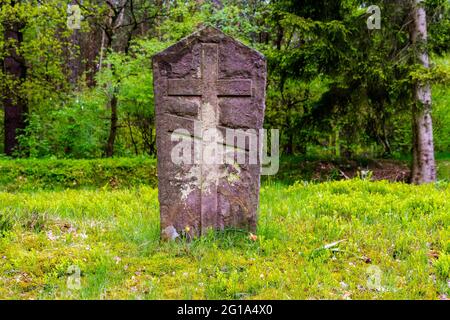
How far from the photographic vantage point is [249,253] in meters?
4.59

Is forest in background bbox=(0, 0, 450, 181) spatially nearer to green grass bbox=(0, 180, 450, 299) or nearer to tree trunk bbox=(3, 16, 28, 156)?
tree trunk bbox=(3, 16, 28, 156)

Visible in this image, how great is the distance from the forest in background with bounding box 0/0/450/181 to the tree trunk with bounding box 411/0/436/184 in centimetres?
8

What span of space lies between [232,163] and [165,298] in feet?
6.21

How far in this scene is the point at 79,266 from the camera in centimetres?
427

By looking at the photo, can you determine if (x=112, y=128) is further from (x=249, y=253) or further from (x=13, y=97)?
(x=249, y=253)

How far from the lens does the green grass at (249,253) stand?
383 centimetres

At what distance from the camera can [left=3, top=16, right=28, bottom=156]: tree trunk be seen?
1420cm

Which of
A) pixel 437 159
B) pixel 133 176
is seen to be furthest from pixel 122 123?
pixel 437 159

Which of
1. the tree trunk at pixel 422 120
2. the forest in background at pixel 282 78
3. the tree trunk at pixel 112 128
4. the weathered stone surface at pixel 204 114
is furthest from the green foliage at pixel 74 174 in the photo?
the tree trunk at pixel 422 120

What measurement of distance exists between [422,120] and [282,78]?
341 centimetres

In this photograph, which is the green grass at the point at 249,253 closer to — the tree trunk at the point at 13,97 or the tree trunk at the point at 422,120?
the tree trunk at the point at 422,120

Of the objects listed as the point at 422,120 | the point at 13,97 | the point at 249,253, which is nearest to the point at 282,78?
the point at 422,120

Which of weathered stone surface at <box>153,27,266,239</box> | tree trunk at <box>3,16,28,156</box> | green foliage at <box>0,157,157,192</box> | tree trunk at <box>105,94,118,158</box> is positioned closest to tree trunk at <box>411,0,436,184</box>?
weathered stone surface at <box>153,27,266,239</box>

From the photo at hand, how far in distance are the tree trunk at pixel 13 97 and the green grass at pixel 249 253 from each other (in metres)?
8.68
